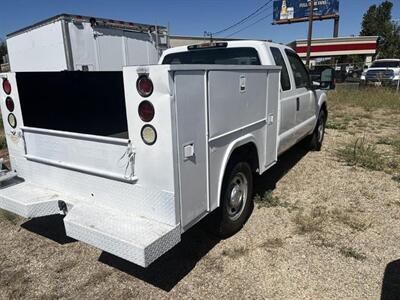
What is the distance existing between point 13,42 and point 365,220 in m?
9.99

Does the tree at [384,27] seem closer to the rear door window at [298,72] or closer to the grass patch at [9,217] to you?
the rear door window at [298,72]

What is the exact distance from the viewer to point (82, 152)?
2.78 meters

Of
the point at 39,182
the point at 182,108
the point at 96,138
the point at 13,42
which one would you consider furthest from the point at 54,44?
the point at 182,108

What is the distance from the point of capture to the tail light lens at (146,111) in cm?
226

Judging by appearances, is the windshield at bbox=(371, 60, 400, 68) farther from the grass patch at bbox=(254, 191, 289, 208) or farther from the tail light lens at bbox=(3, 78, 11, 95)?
the tail light lens at bbox=(3, 78, 11, 95)

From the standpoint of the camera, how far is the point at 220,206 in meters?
3.12

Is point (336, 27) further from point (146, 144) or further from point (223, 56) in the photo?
point (146, 144)

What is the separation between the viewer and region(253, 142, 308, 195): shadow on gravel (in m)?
4.91

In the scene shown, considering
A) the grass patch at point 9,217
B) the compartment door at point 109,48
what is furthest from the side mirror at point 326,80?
the compartment door at point 109,48

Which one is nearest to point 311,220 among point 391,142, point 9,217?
point 9,217

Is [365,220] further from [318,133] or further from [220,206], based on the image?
[318,133]

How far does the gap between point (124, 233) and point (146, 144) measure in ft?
2.06

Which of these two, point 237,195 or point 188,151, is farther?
point 237,195

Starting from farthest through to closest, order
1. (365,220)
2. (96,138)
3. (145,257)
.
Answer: (365,220) < (96,138) < (145,257)
